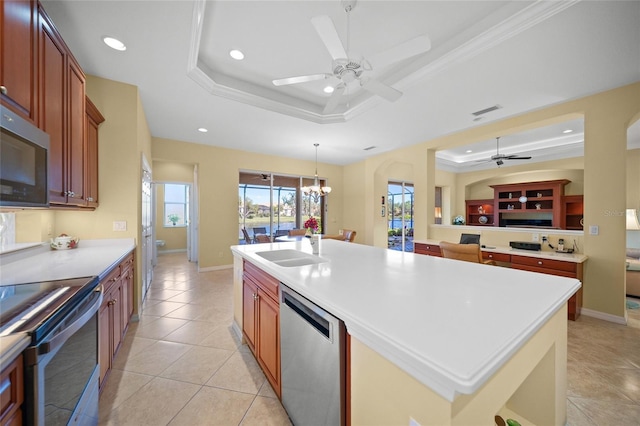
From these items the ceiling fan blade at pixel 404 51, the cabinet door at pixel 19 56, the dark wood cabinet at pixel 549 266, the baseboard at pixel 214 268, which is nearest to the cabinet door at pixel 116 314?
the cabinet door at pixel 19 56

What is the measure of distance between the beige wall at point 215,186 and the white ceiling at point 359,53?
1016mm

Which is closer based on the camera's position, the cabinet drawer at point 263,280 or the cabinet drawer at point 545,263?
the cabinet drawer at point 263,280

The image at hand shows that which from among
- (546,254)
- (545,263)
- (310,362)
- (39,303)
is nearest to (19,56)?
(39,303)

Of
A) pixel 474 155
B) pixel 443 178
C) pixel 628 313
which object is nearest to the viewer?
pixel 628 313

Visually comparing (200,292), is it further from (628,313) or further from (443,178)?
(443,178)

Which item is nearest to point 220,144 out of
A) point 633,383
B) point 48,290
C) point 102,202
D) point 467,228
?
point 102,202

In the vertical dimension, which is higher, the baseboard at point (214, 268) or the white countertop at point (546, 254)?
the white countertop at point (546, 254)

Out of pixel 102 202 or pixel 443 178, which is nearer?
pixel 102 202

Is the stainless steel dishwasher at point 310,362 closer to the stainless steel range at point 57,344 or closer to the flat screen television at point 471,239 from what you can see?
the stainless steel range at point 57,344

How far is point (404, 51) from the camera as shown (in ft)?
5.84

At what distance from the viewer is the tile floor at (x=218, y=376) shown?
5.17ft

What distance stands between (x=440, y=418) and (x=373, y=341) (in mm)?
249

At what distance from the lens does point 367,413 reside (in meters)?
0.87

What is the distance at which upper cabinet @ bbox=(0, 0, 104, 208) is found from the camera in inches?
49.4
